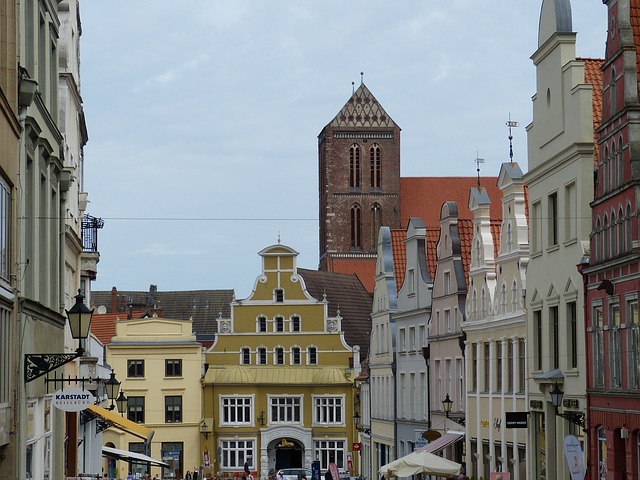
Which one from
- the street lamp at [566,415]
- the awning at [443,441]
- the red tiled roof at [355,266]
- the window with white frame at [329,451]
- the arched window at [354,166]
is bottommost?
the window with white frame at [329,451]

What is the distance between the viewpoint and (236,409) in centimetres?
7288

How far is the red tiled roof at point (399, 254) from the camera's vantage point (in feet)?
176

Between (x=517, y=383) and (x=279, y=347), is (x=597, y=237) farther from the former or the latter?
(x=279, y=347)

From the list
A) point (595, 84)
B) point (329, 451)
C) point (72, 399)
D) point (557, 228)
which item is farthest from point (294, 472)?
point (72, 399)

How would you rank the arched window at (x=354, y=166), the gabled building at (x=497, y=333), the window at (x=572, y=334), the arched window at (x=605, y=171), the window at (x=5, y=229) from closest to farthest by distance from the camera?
the window at (x=5, y=229) < the arched window at (x=605, y=171) < the window at (x=572, y=334) < the gabled building at (x=497, y=333) < the arched window at (x=354, y=166)

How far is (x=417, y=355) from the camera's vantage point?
48.1m

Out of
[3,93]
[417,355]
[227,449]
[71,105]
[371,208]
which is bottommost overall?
[227,449]

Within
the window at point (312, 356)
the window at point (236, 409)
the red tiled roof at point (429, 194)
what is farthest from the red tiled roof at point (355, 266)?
the window at point (236, 409)

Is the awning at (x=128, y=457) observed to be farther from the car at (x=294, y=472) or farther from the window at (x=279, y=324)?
the window at (x=279, y=324)

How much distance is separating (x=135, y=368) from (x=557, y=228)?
4548 centimetres

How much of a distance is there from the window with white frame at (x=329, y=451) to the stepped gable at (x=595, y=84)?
44964 millimetres

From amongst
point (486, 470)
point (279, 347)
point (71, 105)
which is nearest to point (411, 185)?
point (279, 347)

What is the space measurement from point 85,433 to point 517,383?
1158 cm

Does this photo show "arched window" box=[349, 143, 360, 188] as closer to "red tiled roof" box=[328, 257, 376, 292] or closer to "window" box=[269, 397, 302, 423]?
"red tiled roof" box=[328, 257, 376, 292]
